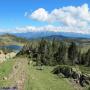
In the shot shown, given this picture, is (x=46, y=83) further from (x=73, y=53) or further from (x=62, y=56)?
(x=73, y=53)

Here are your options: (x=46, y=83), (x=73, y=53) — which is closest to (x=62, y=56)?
(x=73, y=53)

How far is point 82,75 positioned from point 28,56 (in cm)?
8799

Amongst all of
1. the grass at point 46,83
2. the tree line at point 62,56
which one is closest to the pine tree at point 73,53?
the tree line at point 62,56

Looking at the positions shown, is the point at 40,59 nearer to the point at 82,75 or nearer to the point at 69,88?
the point at 82,75

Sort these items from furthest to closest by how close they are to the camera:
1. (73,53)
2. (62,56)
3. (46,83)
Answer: (73,53) → (62,56) → (46,83)

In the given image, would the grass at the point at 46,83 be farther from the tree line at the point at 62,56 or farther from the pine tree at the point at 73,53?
the pine tree at the point at 73,53

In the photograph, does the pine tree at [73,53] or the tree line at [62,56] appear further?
the pine tree at [73,53]

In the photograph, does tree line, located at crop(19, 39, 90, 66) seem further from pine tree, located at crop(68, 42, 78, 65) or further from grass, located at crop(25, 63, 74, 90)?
grass, located at crop(25, 63, 74, 90)

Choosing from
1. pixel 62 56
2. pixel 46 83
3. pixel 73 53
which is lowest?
pixel 46 83

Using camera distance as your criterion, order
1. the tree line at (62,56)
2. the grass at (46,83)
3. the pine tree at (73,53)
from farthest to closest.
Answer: the pine tree at (73,53) → the tree line at (62,56) → the grass at (46,83)

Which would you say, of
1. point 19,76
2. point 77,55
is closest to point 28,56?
point 77,55

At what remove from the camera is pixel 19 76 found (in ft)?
325

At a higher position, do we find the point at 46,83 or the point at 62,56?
the point at 62,56

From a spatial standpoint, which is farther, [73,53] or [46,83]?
[73,53]
